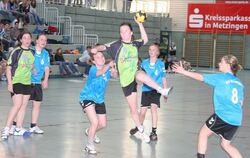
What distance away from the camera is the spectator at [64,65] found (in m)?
27.9

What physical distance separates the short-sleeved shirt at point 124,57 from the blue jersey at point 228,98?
2243 millimetres

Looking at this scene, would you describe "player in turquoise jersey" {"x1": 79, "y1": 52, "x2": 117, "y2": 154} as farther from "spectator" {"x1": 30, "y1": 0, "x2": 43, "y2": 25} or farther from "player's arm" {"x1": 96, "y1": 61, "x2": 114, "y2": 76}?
"spectator" {"x1": 30, "y1": 0, "x2": 43, "y2": 25}

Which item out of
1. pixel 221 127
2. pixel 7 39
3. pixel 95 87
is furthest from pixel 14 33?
pixel 221 127

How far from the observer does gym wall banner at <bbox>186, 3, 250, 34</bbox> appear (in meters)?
45.5

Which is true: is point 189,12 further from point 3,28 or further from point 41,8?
point 3,28

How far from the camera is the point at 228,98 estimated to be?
24.0 ft

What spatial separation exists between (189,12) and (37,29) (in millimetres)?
20366

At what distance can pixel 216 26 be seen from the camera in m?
46.7

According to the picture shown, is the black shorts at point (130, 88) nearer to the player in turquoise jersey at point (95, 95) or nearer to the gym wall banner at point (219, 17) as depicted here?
the player in turquoise jersey at point (95, 95)

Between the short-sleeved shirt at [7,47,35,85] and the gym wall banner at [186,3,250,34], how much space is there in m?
37.3

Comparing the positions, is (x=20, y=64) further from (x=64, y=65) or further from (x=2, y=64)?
(x=64, y=65)

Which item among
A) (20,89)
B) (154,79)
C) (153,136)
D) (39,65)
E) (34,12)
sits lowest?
(153,136)

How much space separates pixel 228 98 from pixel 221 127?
15.5 inches

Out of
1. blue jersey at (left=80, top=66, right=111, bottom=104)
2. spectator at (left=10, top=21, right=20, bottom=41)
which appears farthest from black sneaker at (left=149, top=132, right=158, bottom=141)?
spectator at (left=10, top=21, right=20, bottom=41)
